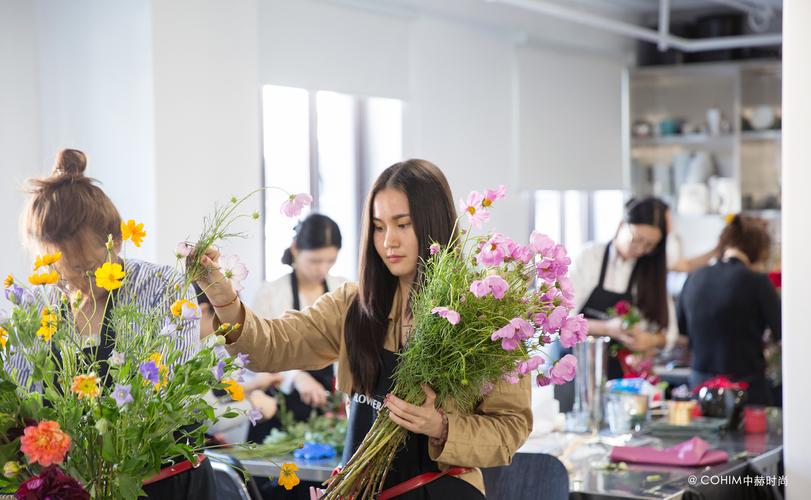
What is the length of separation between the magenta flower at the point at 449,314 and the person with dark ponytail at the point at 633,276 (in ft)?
9.05

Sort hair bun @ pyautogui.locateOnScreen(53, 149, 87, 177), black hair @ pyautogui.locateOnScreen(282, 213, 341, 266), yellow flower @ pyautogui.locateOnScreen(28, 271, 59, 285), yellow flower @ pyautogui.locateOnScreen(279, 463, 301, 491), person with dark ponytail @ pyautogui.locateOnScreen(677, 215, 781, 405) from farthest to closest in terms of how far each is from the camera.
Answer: person with dark ponytail @ pyautogui.locateOnScreen(677, 215, 781, 405)
black hair @ pyautogui.locateOnScreen(282, 213, 341, 266)
hair bun @ pyautogui.locateOnScreen(53, 149, 87, 177)
yellow flower @ pyautogui.locateOnScreen(279, 463, 301, 491)
yellow flower @ pyautogui.locateOnScreen(28, 271, 59, 285)

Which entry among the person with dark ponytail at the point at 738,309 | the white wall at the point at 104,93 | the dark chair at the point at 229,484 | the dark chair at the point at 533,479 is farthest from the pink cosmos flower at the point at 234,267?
the person with dark ponytail at the point at 738,309

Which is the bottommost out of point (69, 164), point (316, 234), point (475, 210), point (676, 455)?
point (676, 455)

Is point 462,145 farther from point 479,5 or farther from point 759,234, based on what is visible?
point 759,234

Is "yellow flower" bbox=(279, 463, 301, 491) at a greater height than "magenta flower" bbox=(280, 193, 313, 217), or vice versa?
"magenta flower" bbox=(280, 193, 313, 217)

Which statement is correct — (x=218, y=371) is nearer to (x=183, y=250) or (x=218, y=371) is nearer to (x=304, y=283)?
(x=183, y=250)

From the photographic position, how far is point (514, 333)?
1.73 meters

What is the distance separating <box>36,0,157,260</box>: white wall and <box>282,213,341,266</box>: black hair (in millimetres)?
569

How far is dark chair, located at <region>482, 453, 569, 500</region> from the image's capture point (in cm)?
267

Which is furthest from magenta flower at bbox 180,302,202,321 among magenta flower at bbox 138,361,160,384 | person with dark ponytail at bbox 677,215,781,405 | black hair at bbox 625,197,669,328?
person with dark ponytail at bbox 677,215,781,405

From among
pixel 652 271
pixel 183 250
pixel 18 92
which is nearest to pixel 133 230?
pixel 183 250

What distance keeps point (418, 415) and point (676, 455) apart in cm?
156

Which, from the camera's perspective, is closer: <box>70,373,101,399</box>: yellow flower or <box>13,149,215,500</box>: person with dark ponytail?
<box>70,373,101,399</box>: yellow flower

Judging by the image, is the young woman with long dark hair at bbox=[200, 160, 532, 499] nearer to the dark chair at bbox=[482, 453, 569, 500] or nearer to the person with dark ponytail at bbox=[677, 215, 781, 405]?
the dark chair at bbox=[482, 453, 569, 500]
